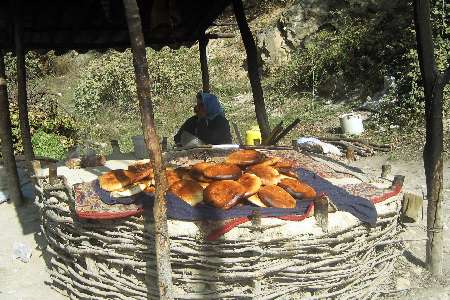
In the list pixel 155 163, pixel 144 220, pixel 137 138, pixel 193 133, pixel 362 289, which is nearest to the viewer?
pixel 155 163

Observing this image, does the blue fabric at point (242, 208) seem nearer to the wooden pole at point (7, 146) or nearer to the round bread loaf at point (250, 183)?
the round bread loaf at point (250, 183)

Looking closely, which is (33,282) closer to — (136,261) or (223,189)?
(136,261)

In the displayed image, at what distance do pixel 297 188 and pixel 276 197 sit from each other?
0.85 feet

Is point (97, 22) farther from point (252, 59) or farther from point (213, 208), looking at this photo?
point (213, 208)

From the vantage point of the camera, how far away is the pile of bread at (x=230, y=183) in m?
3.38

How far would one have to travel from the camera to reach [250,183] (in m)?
3.53

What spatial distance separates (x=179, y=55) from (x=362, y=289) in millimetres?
12564

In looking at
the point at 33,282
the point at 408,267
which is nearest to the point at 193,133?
the point at 33,282

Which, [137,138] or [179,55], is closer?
[137,138]

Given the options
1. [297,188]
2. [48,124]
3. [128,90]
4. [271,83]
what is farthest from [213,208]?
[128,90]

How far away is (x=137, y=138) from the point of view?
578 cm

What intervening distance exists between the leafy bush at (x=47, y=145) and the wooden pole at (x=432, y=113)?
7.63m

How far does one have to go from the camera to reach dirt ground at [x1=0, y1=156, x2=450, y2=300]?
3799 mm

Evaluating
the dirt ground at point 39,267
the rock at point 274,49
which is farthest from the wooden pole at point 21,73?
the rock at point 274,49
